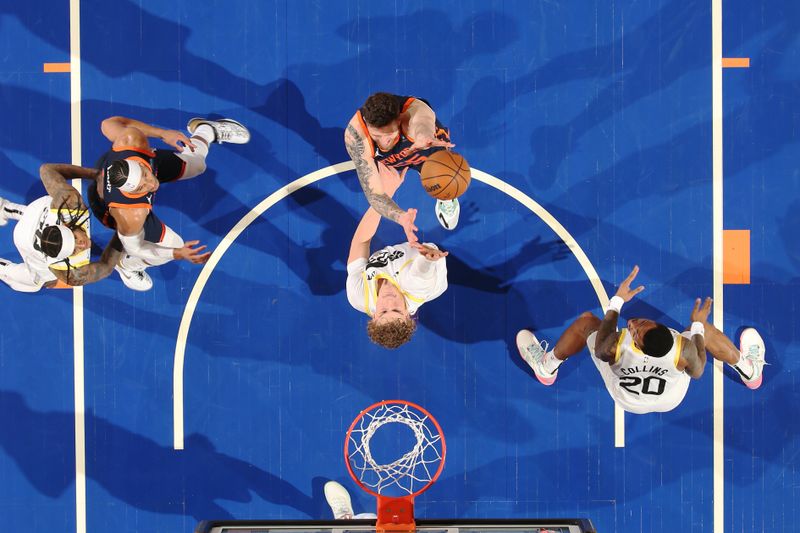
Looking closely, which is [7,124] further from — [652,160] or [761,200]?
[761,200]

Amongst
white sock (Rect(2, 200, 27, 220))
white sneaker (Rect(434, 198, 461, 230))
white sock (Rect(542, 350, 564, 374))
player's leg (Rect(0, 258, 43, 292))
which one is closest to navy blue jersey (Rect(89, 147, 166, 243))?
white sock (Rect(2, 200, 27, 220))

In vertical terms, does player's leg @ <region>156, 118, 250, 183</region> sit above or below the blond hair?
above

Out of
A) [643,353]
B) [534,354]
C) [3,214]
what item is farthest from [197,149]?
[643,353]

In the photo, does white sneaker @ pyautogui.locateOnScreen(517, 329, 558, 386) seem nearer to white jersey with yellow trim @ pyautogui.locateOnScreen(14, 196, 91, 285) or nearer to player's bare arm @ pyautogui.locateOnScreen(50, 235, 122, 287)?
player's bare arm @ pyautogui.locateOnScreen(50, 235, 122, 287)

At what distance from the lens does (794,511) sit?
7.52 m

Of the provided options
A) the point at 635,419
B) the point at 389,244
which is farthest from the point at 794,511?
the point at 389,244

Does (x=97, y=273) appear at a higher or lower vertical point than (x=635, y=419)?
higher

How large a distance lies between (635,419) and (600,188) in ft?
8.46

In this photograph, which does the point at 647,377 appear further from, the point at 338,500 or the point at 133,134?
the point at 133,134

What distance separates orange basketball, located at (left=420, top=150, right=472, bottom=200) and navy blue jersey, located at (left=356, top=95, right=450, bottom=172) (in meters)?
0.26

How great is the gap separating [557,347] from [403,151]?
8.67 ft

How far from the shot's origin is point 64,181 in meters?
6.56

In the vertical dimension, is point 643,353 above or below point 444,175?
below

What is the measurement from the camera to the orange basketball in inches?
250
